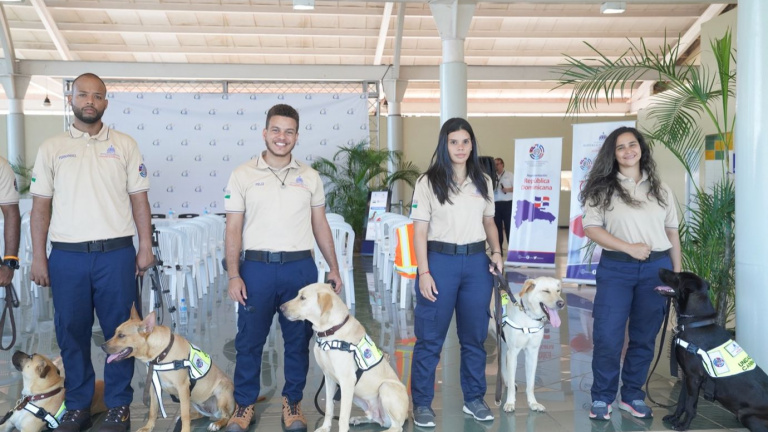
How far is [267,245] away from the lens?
131 inches

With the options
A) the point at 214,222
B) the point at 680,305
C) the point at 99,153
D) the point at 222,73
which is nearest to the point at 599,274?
the point at 680,305

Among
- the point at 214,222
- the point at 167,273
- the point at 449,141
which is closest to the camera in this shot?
the point at 449,141

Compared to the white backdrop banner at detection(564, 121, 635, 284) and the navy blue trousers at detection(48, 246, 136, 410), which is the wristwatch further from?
the white backdrop banner at detection(564, 121, 635, 284)

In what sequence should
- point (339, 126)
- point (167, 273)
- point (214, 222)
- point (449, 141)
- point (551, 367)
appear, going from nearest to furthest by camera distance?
point (449, 141), point (551, 367), point (167, 273), point (214, 222), point (339, 126)

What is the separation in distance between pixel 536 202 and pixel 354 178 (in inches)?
147

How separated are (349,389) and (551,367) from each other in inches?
77.9

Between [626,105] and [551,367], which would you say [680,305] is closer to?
[551,367]

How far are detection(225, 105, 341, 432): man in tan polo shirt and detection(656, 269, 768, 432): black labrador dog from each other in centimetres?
166

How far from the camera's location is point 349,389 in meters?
3.16

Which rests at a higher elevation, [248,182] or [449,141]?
[449,141]

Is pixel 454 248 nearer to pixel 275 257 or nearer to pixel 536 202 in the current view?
pixel 275 257

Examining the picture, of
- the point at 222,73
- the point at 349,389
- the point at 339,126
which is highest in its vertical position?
the point at 222,73

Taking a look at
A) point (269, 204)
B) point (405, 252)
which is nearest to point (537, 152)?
point (405, 252)

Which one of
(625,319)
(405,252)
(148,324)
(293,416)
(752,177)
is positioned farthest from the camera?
(405,252)
